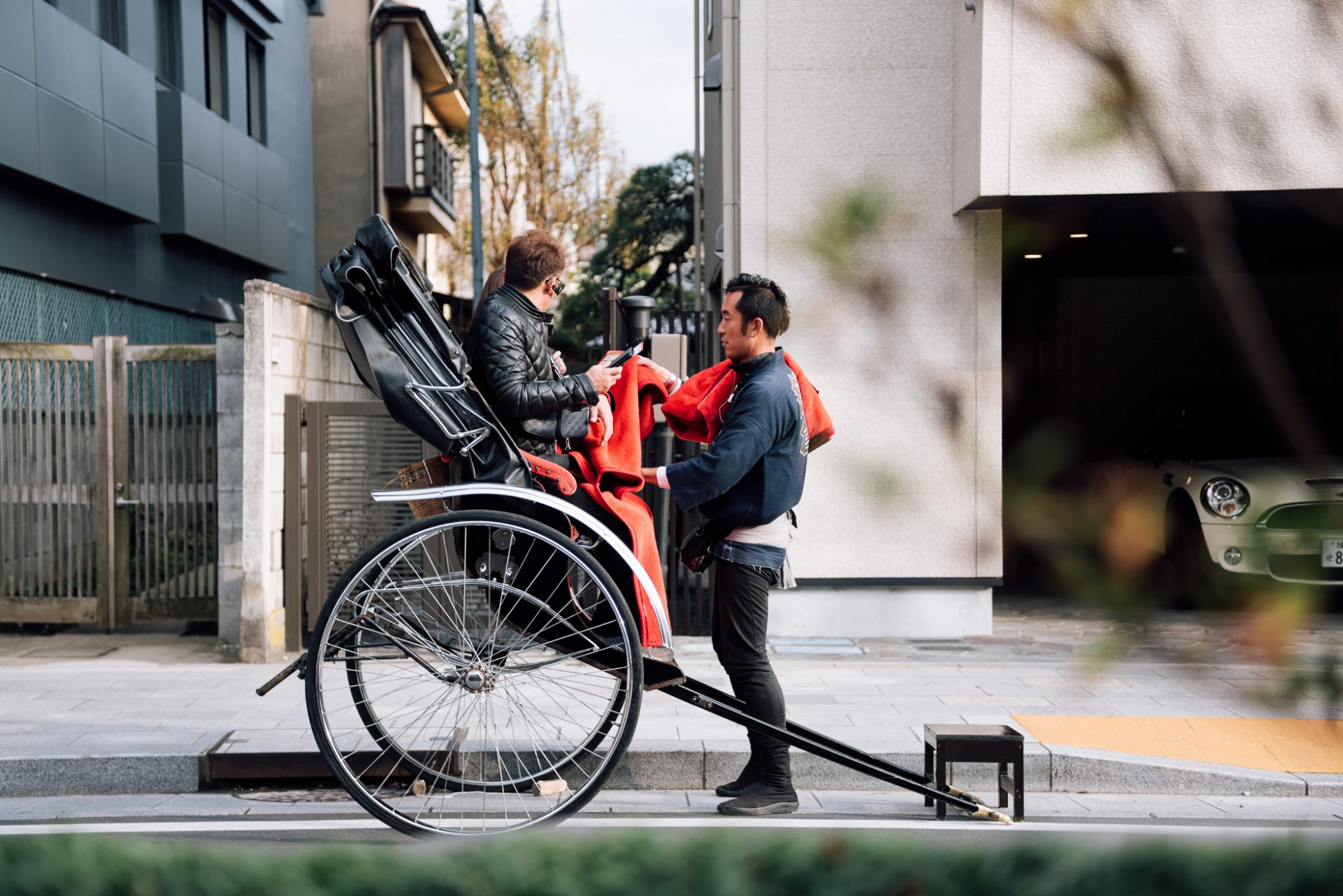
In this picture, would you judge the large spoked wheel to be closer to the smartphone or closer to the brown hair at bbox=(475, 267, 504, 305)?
the smartphone

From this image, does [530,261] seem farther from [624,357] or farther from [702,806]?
[702,806]

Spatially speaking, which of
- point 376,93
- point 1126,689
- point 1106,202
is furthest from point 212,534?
point 376,93

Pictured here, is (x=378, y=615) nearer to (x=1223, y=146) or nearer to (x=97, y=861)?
(x=97, y=861)

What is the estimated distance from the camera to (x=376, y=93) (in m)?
23.8

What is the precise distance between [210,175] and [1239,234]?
1723cm

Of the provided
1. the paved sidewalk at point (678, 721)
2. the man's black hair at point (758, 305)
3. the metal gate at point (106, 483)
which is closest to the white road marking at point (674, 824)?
the paved sidewalk at point (678, 721)

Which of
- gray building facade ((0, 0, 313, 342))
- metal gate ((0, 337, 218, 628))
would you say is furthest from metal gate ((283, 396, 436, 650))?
gray building facade ((0, 0, 313, 342))

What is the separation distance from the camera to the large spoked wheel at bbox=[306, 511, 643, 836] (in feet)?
13.4

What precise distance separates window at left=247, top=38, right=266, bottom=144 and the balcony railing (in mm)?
4531

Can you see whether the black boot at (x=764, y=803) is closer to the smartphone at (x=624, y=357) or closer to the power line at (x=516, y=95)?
the smartphone at (x=624, y=357)

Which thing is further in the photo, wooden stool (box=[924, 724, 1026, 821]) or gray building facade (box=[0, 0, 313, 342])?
gray building facade (box=[0, 0, 313, 342])

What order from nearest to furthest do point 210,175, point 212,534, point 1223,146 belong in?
point 1223,146 < point 212,534 < point 210,175

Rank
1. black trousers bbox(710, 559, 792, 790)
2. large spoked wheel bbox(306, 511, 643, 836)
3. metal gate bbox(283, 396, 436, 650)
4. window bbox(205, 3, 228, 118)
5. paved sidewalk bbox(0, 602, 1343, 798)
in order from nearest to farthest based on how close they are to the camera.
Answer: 1. large spoked wheel bbox(306, 511, 643, 836)
2. black trousers bbox(710, 559, 792, 790)
3. paved sidewalk bbox(0, 602, 1343, 798)
4. metal gate bbox(283, 396, 436, 650)
5. window bbox(205, 3, 228, 118)

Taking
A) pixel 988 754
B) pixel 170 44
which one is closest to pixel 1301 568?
pixel 988 754
